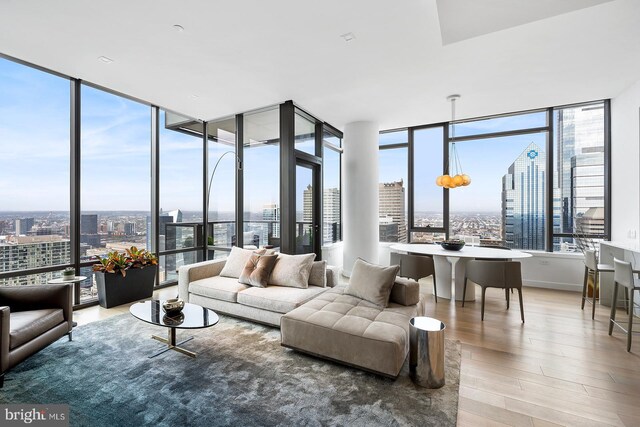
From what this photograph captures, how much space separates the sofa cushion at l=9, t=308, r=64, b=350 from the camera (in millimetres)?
2219

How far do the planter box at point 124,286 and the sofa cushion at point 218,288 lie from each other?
41.8 inches

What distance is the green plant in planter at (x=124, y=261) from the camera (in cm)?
396

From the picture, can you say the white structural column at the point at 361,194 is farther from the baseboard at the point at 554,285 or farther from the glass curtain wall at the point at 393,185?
the baseboard at the point at 554,285

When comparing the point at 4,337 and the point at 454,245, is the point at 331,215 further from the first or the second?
the point at 4,337

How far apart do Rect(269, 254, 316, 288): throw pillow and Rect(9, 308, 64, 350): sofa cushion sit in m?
2.08

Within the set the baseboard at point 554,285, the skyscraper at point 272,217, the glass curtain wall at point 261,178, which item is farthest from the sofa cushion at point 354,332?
the baseboard at point 554,285

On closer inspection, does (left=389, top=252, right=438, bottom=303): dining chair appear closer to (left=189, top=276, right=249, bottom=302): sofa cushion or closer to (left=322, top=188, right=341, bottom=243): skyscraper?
(left=322, top=188, right=341, bottom=243): skyscraper

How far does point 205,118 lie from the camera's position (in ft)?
18.2

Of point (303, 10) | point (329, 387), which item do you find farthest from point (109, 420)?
point (303, 10)

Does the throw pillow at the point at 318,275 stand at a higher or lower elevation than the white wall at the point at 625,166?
lower

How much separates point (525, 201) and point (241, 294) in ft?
17.3

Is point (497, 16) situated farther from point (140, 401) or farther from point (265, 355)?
point (140, 401)

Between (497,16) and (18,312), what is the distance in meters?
5.13

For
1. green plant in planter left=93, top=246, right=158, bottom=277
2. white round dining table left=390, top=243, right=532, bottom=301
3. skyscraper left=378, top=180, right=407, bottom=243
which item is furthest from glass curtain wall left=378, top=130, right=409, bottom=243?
green plant in planter left=93, top=246, right=158, bottom=277
